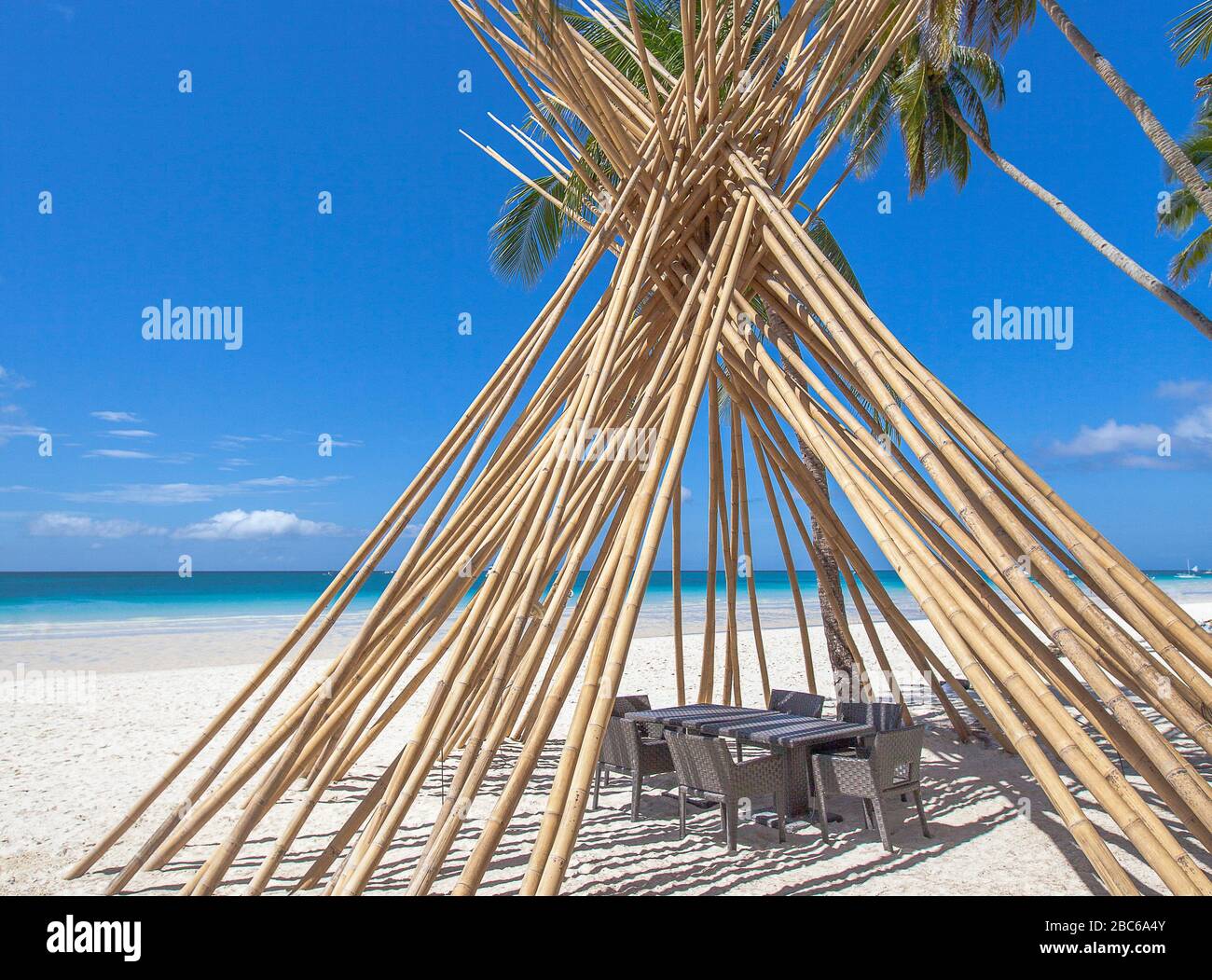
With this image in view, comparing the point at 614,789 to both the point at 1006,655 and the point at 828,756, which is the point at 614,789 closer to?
the point at 828,756

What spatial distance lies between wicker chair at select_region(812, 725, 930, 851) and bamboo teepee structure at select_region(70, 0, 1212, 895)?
59 cm

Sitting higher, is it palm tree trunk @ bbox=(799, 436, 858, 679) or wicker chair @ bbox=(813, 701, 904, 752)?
palm tree trunk @ bbox=(799, 436, 858, 679)

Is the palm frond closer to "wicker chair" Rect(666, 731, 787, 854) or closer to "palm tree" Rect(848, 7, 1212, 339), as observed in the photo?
"palm tree" Rect(848, 7, 1212, 339)

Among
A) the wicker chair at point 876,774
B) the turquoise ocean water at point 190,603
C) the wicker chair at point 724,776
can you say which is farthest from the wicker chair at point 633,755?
the turquoise ocean water at point 190,603

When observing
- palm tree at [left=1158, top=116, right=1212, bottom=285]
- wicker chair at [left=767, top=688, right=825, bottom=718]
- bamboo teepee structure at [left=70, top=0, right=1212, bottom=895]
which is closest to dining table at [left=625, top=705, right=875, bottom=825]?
wicker chair at [left=767, top=688, right=825, bottom=718]

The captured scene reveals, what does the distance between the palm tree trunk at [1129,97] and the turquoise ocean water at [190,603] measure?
1311 centimetres

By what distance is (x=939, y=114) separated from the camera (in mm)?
9438

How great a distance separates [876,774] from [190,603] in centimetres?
3055

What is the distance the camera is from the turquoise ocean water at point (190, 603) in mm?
21359

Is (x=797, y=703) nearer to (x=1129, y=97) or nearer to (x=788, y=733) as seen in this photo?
(x=788, y=733)

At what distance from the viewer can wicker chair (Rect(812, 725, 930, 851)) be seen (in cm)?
379

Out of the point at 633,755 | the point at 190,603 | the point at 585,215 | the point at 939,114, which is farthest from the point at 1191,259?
the point at 190,603
